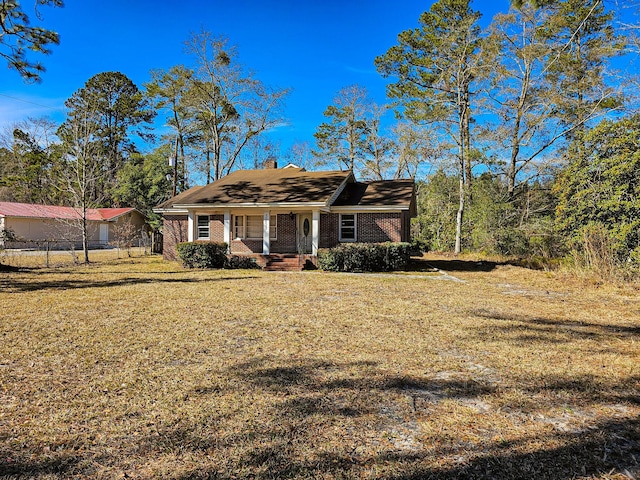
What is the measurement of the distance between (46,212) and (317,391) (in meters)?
36.5

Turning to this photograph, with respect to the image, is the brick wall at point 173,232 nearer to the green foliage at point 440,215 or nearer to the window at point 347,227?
the window at point 347,227

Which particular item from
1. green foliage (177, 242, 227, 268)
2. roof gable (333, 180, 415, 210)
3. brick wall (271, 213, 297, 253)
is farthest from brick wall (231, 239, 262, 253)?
roof gable (333, 180, 415, 210)

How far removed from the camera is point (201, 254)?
53.4ft

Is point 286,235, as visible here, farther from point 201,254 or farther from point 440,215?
point 440,215

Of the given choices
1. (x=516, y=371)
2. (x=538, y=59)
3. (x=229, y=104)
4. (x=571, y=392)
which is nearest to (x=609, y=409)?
(x=571, y=392)

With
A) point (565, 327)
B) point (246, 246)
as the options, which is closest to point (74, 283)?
point (246, 246)

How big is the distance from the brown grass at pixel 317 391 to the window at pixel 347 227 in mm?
10124

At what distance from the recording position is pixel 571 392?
381 centimetres

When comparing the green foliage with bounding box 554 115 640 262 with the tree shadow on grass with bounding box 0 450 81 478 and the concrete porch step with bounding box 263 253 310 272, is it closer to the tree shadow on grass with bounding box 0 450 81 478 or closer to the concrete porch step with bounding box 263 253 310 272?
the concrete porch step with bounding box 263 253 310 272

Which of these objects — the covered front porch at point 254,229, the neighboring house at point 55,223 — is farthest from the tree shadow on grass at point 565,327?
the neighboring house at point 55,223

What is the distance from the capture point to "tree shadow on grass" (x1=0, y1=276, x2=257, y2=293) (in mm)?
10281

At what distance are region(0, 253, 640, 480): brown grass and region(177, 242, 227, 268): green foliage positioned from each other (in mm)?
8382

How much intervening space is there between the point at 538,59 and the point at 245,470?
25.6m

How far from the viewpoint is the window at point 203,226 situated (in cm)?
1967
